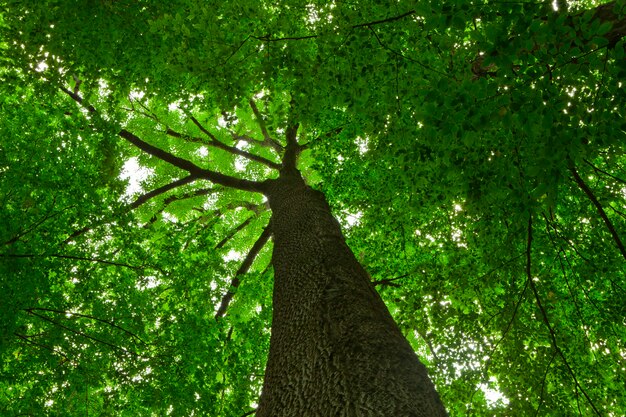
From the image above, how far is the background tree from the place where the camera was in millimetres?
3488

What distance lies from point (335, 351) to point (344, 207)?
17.6 ft

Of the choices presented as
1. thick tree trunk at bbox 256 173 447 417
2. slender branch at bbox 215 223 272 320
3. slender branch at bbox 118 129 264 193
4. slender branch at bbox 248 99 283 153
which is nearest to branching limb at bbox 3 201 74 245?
thick tree trunk at bbox 256 173 447 417

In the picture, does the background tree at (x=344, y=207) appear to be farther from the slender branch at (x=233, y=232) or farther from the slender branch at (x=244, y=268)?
the slender branch at (x=233, y=232)

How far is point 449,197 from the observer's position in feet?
14.9

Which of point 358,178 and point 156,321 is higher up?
point 358,178

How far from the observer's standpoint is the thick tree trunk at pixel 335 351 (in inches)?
75.3

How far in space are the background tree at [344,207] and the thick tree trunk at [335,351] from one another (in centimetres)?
126

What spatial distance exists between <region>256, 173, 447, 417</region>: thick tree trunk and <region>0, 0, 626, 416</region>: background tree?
1.26 m

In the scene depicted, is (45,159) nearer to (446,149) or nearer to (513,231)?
(446,149)

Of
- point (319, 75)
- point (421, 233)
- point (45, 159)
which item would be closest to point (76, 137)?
point (45, 159)

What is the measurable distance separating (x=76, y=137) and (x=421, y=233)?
528 centimetres

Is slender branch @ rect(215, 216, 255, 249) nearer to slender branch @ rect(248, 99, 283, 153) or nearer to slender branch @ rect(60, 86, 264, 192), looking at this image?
slender branch @ rect(248, 99, 283, 153)

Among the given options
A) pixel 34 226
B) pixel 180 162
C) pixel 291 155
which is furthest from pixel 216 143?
pixel 34 226

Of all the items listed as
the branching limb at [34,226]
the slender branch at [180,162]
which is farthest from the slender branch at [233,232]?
the branching limb at [34,226]
